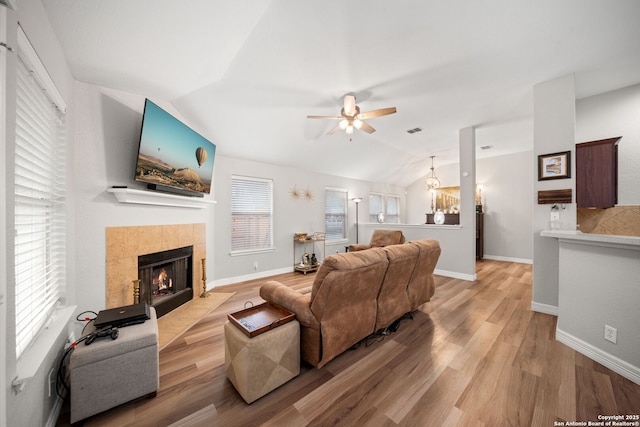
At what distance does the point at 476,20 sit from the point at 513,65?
101 centimetres

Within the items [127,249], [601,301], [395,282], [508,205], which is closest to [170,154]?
[127,249]

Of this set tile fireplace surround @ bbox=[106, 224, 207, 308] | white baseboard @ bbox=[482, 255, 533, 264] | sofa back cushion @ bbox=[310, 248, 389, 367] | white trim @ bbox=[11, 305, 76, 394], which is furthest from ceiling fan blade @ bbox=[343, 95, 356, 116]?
white baseboard @ bbox=[482, 255, 533, 264]

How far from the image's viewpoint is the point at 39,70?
139 cm

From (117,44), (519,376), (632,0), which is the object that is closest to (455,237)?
(519,376)

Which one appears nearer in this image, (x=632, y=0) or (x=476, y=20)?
(x=632, y=0)

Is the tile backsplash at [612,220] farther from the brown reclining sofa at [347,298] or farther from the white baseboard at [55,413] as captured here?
the white baseboard at [55,413]

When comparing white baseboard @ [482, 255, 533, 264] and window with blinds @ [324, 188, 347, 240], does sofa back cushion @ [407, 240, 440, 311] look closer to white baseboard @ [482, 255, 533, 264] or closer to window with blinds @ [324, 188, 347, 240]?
window with blinds @ [324, 188, 347, 240]

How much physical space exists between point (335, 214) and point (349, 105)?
11.6ft

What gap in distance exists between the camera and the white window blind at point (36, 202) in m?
1.25

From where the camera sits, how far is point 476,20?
210 cm

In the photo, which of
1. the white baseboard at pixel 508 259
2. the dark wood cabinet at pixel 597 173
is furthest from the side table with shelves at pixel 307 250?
the white baseboard at pixel 508 259

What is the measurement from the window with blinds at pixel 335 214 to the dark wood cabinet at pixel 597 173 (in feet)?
14.5

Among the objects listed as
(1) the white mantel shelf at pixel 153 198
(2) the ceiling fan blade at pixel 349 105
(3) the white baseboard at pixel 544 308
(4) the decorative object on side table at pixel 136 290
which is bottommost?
(3) the white baseboard at pixel 544 308

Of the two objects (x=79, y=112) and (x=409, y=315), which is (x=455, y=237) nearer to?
(x=409, y=315)
